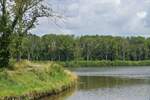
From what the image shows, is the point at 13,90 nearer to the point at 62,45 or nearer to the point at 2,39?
the point at 2,39

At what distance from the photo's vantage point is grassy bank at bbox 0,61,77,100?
132 feet

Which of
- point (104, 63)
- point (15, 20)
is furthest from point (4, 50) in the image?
point (104, 63)

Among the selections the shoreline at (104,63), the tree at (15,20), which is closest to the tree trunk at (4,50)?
the tree at (15,20)

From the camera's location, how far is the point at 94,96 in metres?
46.5

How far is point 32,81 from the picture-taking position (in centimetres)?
4678

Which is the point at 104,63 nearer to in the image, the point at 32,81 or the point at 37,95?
the point at 32,81

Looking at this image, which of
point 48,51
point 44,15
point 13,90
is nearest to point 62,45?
point 48,51

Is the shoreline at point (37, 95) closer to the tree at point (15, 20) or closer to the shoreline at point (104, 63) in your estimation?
the tree at point (15, 20)

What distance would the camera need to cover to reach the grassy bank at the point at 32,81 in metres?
40.3

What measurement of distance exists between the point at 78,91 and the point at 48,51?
14156 cm

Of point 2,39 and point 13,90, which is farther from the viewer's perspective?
point 2,39

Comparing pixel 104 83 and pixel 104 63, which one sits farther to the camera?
pixel 104 63

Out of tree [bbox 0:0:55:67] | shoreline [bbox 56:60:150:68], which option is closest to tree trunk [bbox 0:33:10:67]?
tree [bbox 0:0:55:67]

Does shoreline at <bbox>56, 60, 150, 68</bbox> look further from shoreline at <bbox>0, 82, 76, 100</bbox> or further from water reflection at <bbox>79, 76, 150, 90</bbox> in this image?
shoreline at <bbox>0, 82, 76, 100</bbox>
